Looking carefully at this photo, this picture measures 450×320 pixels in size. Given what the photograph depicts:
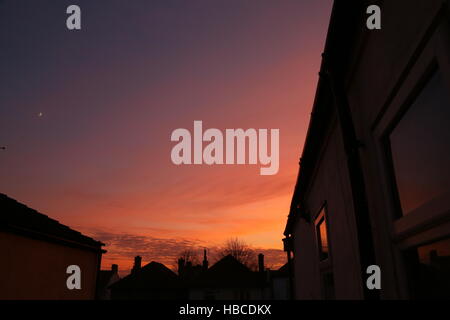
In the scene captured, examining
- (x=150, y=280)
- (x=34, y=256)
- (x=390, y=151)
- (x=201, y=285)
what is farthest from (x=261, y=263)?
(x=390, y=151)

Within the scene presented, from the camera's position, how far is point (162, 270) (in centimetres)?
4050

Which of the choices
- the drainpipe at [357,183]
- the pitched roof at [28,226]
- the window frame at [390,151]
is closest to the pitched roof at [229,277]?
the pitched roof at [28,226]

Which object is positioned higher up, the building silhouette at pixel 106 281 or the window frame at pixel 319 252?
the window frame at pixel 319 252

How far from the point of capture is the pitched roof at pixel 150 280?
38.1 meters

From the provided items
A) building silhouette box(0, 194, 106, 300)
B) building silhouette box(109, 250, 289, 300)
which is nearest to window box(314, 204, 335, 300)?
Answer: building silhouette box(0, 194, 106, 300)

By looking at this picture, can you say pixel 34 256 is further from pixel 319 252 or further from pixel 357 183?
pixel 357 183

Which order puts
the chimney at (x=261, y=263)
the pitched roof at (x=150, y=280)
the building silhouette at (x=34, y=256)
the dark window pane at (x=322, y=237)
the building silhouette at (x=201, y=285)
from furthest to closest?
the chimney at (x=261, y=263), the pitched roof at (x=150, y=280), the building silhouette at (x=201, y=285), the building silhouette at (x=34, y=256), the dark window pane at (x=322, y=237)

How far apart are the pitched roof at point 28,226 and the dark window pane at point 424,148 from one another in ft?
28.4

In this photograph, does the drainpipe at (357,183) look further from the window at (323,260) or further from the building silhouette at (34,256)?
the building silhouette at (34,256)

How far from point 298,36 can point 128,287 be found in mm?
40065

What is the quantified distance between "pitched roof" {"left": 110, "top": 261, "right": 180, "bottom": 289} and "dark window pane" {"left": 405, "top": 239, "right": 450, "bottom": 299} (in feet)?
129

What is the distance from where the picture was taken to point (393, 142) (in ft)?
8.13
